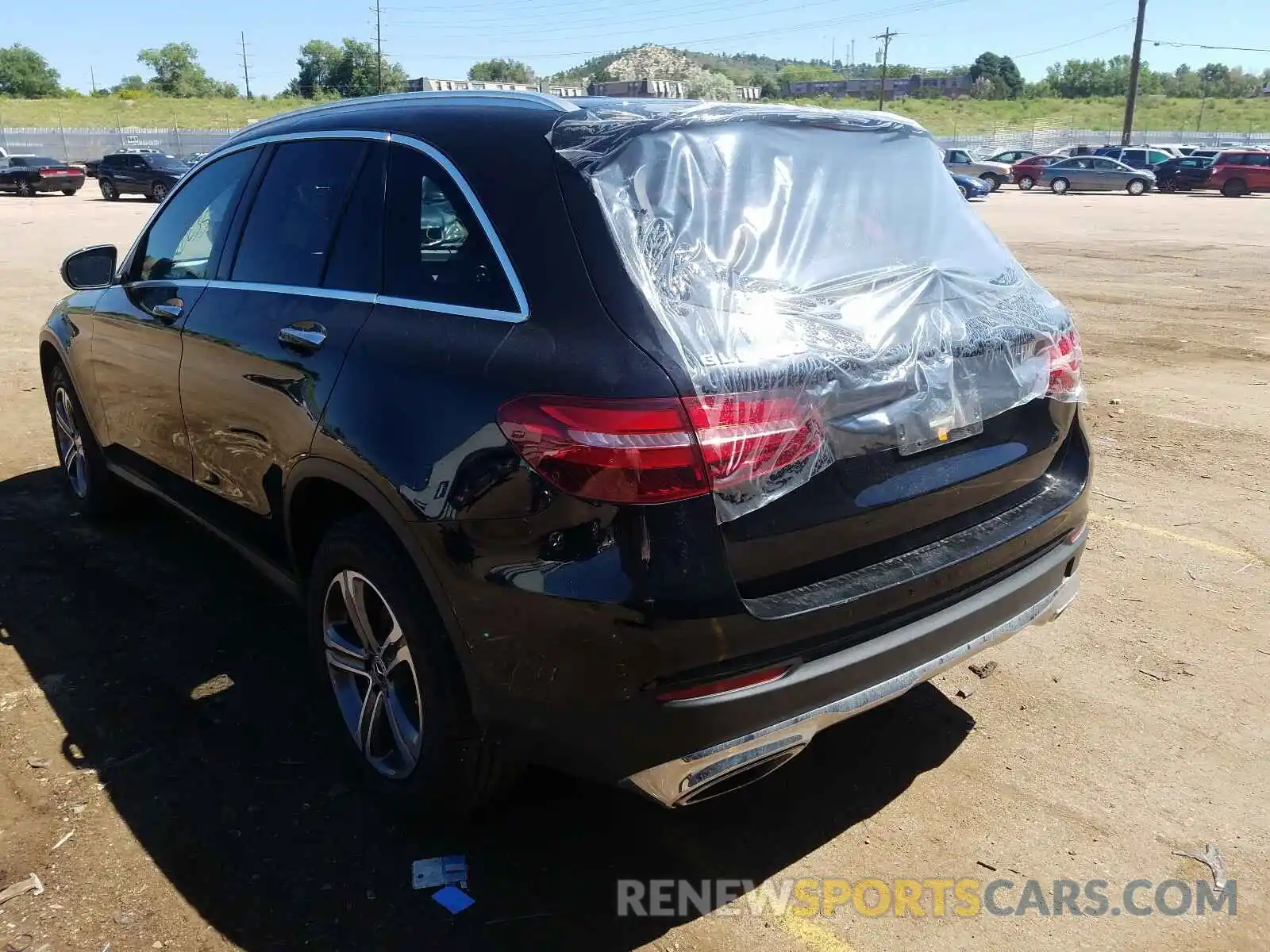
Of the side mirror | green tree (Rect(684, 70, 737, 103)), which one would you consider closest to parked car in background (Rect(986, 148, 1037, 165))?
green tree (Rect(684, 70, 737, 103))

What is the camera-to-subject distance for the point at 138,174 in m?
31.0

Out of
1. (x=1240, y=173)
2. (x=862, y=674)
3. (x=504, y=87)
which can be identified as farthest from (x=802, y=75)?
(x=862, y=674)

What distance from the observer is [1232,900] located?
8.63 ft

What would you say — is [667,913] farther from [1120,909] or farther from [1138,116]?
[1138,116]

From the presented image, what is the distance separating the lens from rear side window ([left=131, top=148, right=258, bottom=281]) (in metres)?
3.79

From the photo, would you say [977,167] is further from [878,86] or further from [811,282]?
[878,86]

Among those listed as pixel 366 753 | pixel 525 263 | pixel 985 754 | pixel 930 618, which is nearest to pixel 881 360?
pixel 930 618

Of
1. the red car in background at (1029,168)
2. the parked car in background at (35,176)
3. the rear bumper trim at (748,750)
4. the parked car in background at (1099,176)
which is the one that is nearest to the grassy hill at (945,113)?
the red car in background at (1029,168)

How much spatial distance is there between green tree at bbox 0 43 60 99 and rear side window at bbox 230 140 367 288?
116070 millimetres

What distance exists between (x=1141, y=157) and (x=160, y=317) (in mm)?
42317

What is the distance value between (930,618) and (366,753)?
5.43ft

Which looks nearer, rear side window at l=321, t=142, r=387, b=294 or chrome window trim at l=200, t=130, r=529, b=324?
chrome window trim at l=200, t=130, r=529, b=324

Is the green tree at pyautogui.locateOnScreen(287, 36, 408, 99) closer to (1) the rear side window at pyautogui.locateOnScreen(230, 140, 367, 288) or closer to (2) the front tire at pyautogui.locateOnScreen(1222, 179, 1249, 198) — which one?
(2) the front tire at pyautogui.locateOnScreen(1222, 179, 1249, 198)

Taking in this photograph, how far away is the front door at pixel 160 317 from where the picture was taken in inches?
151
